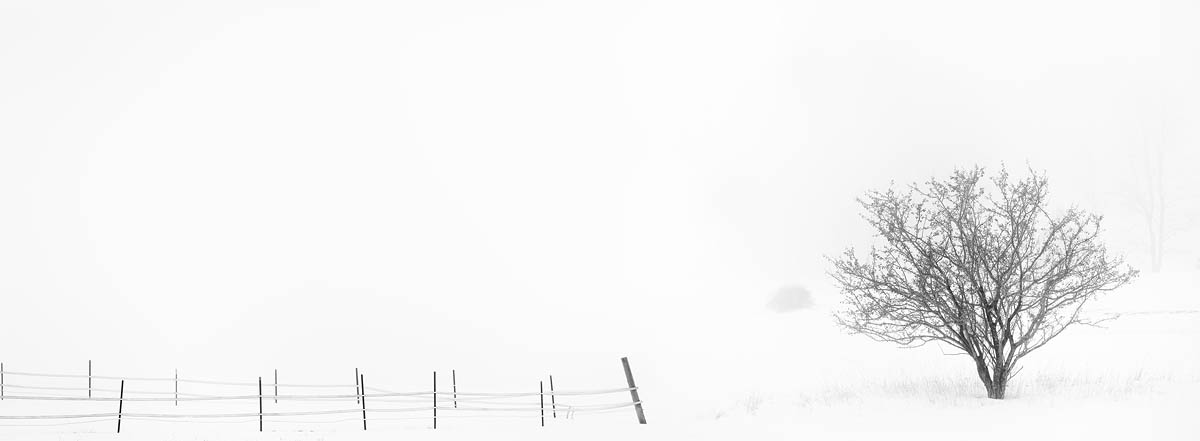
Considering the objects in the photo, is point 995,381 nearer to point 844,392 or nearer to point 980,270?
point 980,270

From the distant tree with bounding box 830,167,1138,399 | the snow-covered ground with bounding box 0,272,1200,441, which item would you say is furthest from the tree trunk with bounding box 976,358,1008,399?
the snow-covered ground with bounding box 0,272,1200,441

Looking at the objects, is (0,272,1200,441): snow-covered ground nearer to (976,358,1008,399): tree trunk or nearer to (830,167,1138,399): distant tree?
(976,358,1008,399): tree trunk

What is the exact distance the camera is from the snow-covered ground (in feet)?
47.6

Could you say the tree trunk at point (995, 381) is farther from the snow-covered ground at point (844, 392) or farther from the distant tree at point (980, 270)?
the snow-covered ground at point (844, 392)

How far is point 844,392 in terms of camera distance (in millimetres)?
19203

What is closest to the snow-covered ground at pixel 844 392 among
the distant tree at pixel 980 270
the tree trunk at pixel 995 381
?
the tree trunk at pixel 995 381

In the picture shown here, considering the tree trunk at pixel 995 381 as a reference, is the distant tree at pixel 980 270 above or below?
above

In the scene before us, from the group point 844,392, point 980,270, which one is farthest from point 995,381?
point 844,392

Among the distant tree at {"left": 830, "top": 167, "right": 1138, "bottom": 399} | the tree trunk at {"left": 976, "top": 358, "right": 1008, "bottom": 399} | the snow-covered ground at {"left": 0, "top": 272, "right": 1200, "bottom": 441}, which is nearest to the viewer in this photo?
the snow-covered ground at {"left": 0, "top": 272, "right": 1200, "bottom": 441}

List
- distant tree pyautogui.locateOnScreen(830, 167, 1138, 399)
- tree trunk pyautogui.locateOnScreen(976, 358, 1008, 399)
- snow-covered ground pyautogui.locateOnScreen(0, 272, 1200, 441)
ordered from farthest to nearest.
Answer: tree trunk pyautogui.locateOnScreen(976, 358, 1008, 399) < distant tree pyautogui.locateOnScreen(830, 167, 1138, 399) < snow-covered ground pyautogui.locateOnScreen(0, 272, 1200, 441)

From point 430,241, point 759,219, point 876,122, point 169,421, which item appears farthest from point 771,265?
point 169,421

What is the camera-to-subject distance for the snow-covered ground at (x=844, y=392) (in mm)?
14523

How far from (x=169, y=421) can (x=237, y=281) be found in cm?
7973

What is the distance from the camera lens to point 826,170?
107 m
